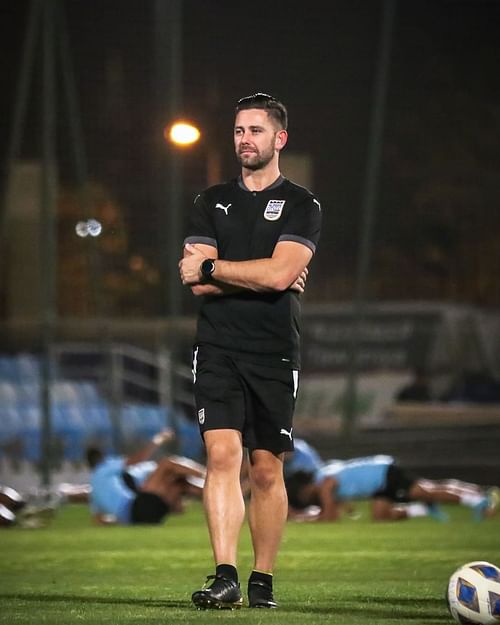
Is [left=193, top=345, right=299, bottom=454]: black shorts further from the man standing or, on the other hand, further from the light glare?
the light glare

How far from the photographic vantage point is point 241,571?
18.7 feet

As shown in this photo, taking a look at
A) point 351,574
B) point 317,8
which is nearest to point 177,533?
point 351,574

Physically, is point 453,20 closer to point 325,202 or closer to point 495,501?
point 325,202

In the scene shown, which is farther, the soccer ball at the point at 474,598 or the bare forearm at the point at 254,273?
the bare forearm at the point at 254,273

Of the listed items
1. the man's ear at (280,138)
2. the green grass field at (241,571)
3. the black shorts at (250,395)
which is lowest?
the green grass field at (241,571)

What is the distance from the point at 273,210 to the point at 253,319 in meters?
0.32

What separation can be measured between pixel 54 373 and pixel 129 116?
7.68ft

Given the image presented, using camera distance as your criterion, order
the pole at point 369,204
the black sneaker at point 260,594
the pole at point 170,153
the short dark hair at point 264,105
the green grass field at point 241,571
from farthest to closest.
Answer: the pole at point 369,204, the pole at point 170,153, the short dark hair at point 264,105, the black sneaker at point 260,594, the green grass field at point 241,571

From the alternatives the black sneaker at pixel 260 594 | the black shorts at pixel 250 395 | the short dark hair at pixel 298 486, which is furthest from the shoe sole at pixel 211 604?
the short dark hair at pixel 298 486

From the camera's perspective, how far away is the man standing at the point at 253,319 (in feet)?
13.7

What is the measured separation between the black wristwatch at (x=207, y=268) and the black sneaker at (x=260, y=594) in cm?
89

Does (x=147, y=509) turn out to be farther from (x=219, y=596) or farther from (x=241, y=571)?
(x=219, y=596)

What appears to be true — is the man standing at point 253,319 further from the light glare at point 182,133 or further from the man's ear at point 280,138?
the light glare at point 182,133

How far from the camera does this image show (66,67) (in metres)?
12.4
